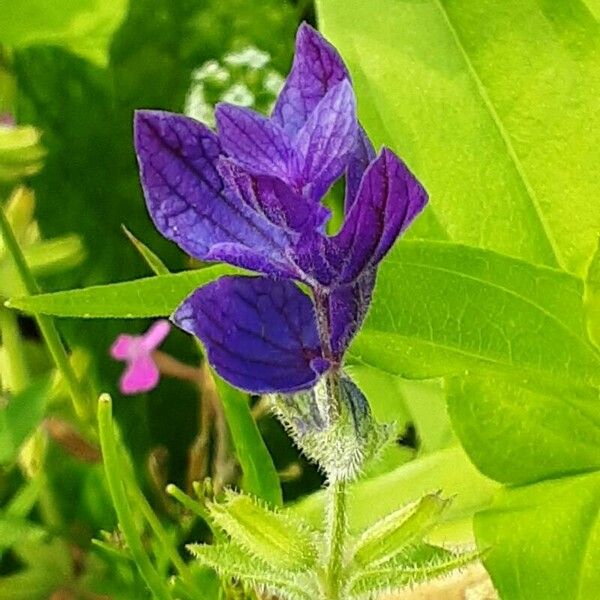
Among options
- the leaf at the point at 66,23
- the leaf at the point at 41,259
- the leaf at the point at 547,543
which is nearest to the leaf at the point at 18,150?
the leaf at the point at 41,259

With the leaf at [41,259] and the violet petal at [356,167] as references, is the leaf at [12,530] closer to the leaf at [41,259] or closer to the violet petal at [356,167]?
the leaf at [41,259]

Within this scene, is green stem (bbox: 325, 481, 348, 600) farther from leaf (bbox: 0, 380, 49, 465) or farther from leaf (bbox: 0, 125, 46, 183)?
leaf (bbox: 0, 125, 46, 183)

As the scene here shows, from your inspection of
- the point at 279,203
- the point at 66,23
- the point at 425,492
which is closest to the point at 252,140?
the point at 279,203

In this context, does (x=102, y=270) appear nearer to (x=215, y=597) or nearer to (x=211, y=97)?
(x=211, y=97)

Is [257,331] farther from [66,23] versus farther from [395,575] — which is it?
[66,23]

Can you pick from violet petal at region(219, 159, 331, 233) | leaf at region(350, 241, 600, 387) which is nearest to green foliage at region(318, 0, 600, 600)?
leaf at region(350, 241, 600, 387)

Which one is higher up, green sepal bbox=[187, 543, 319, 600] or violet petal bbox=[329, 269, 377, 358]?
violet petal bbox=[329, 269, 377, 358]
